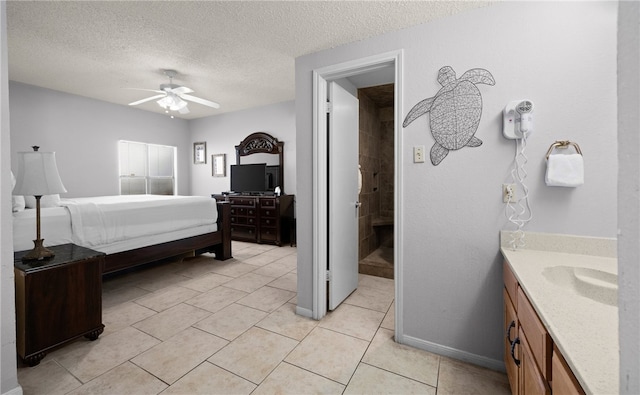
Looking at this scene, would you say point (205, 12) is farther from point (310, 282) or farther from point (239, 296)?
point (239, 296)

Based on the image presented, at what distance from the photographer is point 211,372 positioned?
1777 mm

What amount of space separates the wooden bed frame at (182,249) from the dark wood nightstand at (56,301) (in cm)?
80

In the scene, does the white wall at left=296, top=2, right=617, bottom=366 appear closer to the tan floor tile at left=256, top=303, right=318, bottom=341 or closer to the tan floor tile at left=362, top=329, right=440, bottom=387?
the tan floor tile at left=362, top=329, right=440, bottom=387

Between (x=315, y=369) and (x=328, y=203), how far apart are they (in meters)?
1.25

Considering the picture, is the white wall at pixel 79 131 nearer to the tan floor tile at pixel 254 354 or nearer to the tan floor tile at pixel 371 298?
the tan floor tile at pixel 254 354

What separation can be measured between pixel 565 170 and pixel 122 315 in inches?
134

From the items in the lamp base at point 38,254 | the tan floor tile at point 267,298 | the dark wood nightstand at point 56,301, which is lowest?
the tan floor tile at point 267,298

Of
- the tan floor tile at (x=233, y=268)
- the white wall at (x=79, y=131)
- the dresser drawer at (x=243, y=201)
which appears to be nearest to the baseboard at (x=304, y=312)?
the tan floor tile at (x=233, y=268)

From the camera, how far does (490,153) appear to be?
5.84 feet

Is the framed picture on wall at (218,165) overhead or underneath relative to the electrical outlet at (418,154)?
overhead

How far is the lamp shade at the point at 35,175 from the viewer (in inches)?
74.9

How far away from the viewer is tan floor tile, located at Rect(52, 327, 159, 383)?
5.91 feet

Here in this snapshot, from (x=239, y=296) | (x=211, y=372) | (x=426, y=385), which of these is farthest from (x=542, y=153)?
(x=239, y=296)

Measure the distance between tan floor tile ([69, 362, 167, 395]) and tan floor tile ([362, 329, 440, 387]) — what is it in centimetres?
130
